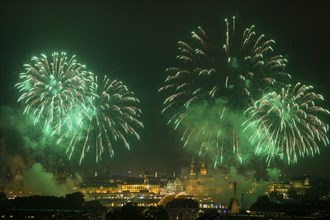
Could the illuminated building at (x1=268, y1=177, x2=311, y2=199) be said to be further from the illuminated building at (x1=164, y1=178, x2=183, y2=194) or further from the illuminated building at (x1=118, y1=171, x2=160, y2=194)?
the illuminated building at (x1=118, y1=171, x2=160, y2=194)

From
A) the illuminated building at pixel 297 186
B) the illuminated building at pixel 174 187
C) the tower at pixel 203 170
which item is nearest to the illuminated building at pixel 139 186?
the illuminated building at pixel 174 187

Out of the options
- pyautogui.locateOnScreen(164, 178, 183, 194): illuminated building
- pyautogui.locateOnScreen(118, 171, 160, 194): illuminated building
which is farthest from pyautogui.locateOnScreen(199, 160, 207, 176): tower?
pyautogui.locateOnScreen(118, 171, 160, 194): illuminated building

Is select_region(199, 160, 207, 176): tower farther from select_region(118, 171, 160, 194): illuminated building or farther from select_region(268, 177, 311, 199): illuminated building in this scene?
select_region(118, 171, 160, 194): illuminated building

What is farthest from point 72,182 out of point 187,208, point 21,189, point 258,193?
point 258,193

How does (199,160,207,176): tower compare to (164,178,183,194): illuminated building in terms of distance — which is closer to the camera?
(199,160,207,176): tower

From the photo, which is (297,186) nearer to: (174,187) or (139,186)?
(174,187)

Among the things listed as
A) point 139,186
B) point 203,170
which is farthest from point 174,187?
point 203,170

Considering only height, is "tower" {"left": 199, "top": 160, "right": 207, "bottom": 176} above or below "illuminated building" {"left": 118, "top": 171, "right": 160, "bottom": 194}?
above

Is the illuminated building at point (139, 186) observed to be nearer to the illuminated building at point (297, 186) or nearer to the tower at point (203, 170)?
the tower at point (203, 170)

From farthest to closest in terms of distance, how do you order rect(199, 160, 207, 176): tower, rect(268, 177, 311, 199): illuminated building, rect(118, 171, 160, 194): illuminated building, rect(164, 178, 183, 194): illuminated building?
1. rect(164, 178, 183, 194): illuminated building
2. rect(118, 171, 160, 194): illuminated building
3. rect(199, 160, 207, 176): tower
4. rect(268, 177, 311, 199): illuminated building

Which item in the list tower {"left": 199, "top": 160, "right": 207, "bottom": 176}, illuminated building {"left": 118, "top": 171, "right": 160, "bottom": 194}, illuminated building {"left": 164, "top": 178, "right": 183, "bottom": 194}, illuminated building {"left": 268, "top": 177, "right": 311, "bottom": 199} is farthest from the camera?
illuminated building {"left": 164, "top": 178, "right": 183, "bottom": 194}

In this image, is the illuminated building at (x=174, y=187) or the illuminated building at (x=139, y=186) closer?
the illuminated building at (x=139, y=186)

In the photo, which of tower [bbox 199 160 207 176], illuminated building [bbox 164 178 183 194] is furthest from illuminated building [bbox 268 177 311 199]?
illuminated building [bbox 164 178 183 194]
